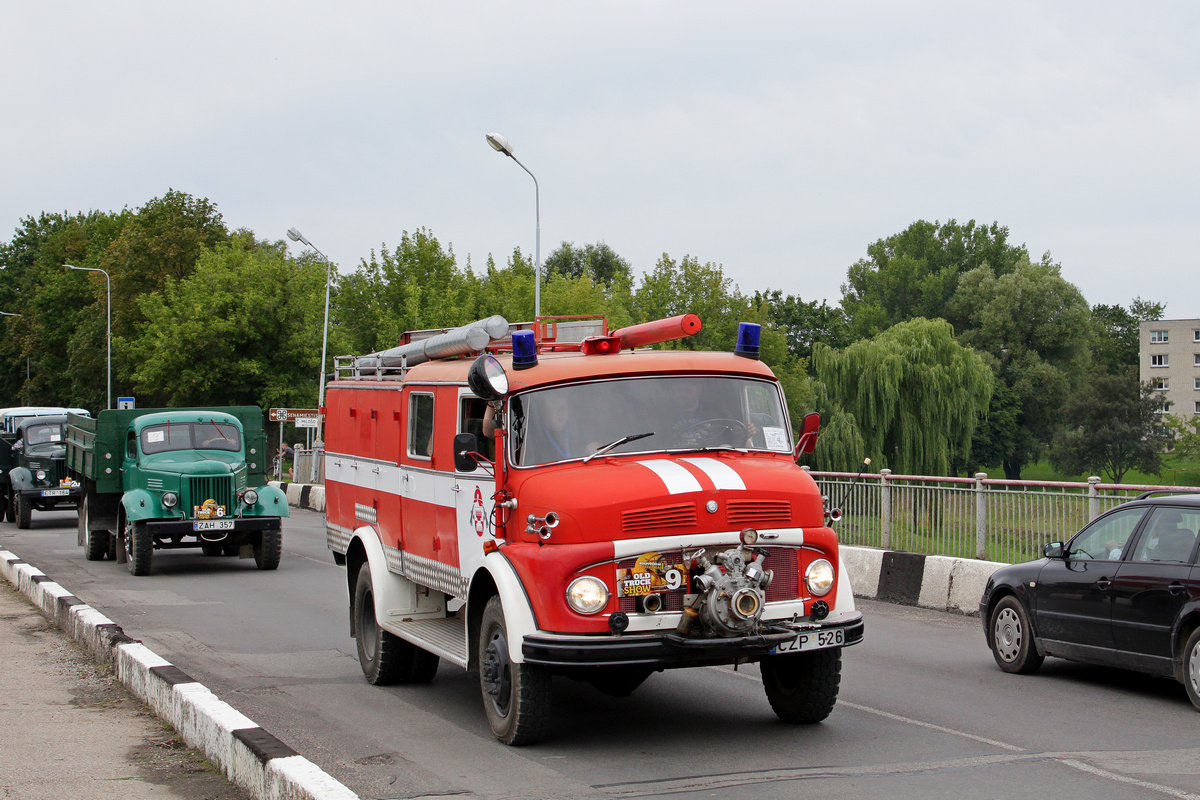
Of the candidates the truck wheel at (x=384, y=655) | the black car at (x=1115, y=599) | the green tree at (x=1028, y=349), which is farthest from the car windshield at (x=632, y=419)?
the green tree at (x=1028, y=349)

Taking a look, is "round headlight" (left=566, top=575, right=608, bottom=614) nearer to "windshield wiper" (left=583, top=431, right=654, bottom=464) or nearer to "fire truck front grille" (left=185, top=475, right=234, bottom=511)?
"windshield wiper" (left=583, top=431, right=654, bottom=464)

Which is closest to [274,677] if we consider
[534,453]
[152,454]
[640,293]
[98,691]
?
[98,691]

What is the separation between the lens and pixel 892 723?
26.1 ft

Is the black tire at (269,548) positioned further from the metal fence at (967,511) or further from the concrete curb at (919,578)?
the concrete curb at (919,578)

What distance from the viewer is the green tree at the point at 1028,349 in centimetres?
8050

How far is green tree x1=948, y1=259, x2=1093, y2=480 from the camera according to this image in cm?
8050

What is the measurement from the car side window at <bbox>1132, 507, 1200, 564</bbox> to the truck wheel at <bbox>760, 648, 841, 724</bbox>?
9.14ft

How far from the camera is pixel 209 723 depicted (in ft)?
22.9

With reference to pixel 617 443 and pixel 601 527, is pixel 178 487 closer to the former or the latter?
pixel 617 443

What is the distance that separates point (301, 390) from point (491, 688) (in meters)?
53.9

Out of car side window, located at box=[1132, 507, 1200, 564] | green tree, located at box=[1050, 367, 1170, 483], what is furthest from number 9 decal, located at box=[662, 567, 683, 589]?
green tree, located at box=[1050, 367, 1170, 483]

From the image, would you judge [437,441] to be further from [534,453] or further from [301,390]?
[301,390]

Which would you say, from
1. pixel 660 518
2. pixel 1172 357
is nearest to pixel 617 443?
pixel 660 518

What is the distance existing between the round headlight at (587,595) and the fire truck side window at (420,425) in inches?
92.6
